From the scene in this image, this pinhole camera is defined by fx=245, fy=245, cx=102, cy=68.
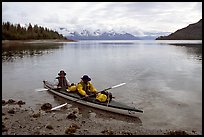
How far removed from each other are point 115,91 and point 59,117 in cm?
704

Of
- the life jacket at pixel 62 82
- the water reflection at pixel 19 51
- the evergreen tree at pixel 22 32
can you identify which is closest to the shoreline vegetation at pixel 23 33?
the evergreen tree at pixel 22 32

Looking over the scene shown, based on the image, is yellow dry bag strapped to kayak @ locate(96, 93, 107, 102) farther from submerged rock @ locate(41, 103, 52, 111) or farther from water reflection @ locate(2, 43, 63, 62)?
water reflection @ locate(2, 43, 63, 62)

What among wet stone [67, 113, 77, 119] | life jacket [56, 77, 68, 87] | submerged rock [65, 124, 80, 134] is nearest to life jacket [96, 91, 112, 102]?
wet stone [67, 113, 77, 119]

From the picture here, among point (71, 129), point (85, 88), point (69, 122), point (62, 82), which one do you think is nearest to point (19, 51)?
point (62, 82)

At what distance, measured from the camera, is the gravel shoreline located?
455 inches

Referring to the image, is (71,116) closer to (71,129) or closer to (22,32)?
(71,129)

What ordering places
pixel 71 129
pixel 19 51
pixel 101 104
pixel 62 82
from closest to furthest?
1. pixel 71 129
2. pixel 101 104
3. pixel 62 82
4. pixel 19 51

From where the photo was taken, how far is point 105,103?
14.8 meters

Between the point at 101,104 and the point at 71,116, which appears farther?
the point at 101,104

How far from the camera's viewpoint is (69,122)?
12953 millimetres

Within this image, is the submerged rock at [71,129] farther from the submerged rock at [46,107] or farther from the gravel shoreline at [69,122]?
the submerged rock at [46,107]

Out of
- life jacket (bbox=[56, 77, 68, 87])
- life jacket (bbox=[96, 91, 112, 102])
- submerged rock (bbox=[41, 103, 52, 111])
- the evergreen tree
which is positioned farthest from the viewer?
the evergreen tree

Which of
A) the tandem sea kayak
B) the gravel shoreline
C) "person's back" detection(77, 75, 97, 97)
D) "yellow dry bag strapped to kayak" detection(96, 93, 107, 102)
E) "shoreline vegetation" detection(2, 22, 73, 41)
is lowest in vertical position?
the gravel shoreline

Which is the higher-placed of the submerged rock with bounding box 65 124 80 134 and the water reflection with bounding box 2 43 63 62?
the water reflection with bounding box 2 43 63 62
